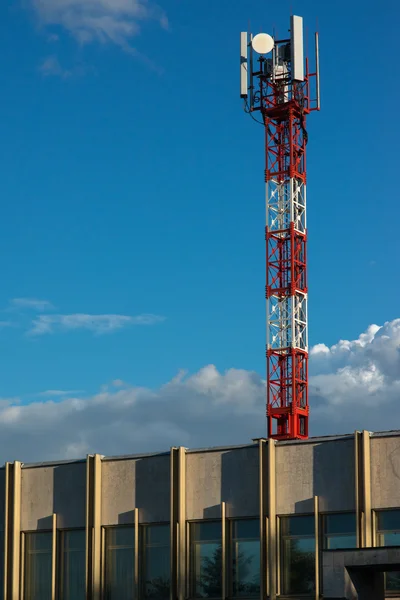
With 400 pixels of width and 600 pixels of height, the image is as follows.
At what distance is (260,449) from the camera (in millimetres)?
49750

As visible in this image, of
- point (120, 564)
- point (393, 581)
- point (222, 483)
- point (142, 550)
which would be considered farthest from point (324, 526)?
point (120, 564)

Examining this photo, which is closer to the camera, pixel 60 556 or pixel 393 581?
pixel 393 581

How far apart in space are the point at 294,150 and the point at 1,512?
55551 millimetres

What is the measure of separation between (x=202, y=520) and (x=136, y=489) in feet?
9.93

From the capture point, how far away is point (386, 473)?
156 ft

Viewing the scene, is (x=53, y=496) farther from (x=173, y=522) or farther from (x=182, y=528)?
(x=182, y=528)

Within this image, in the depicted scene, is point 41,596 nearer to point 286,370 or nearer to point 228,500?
point 228,500

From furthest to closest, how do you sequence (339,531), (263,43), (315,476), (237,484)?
1. (263,43)
2. (237,484)
3. (315,476)
4. (339,531)

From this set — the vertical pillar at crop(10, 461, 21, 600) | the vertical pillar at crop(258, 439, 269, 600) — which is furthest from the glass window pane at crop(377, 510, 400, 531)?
the vertical pillar at crop(10, 461, 21, 600)

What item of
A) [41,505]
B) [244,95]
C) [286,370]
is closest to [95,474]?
[41,505]

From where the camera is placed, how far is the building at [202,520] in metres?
47.8

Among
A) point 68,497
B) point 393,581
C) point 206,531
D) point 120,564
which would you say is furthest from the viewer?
point 68,497

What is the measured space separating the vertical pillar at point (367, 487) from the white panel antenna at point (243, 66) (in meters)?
61.6

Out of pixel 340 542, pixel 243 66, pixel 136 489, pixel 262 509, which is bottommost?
pixel 340 542
